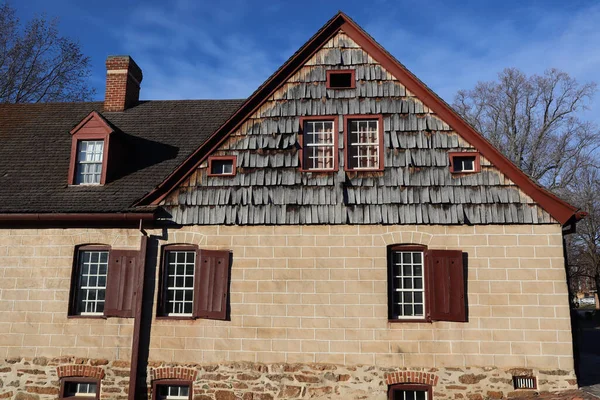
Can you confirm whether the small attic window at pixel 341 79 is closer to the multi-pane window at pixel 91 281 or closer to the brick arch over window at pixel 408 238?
the brick arch over window at pixel 408 238

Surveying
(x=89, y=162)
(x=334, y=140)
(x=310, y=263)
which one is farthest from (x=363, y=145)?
(x=89, y=162)

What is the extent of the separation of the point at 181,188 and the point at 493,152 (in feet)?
22.1

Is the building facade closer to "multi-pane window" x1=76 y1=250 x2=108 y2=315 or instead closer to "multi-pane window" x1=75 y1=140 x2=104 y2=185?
"multi-pane window" x1=76 y1=250 x2=108 y2=315

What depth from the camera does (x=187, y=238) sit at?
33.0 ft

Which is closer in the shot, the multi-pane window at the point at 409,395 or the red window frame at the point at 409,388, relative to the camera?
the red window frame at the point at 409,388

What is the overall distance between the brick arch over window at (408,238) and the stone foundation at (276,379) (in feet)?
8.19

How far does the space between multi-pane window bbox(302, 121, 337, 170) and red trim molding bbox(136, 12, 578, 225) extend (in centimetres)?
127

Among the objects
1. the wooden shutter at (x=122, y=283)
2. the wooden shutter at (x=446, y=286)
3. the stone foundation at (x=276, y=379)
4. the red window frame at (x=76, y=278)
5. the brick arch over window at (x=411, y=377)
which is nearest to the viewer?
the stone foundation at (x=276, y=379)

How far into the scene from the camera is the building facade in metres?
9.20

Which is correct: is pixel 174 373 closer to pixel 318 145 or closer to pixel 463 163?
pixel 318 145

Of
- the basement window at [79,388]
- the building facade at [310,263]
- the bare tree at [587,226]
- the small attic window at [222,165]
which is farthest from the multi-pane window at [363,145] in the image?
the bare tree at [587,226]

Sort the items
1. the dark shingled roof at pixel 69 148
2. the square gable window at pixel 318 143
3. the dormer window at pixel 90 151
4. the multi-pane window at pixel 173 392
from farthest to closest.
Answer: the dormer window at pixel 90 151 < the dark shingled roof at pixel 69 148 < the square gable window at pixel 318 143 < the multi-pane window at pixel 173 392

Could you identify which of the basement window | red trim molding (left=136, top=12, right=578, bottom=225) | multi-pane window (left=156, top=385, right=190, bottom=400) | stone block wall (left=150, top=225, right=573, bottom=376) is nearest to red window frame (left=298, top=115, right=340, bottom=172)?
red trim molding (left=136, top=12, right=578, bottom=225)

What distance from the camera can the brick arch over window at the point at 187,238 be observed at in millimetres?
10008
